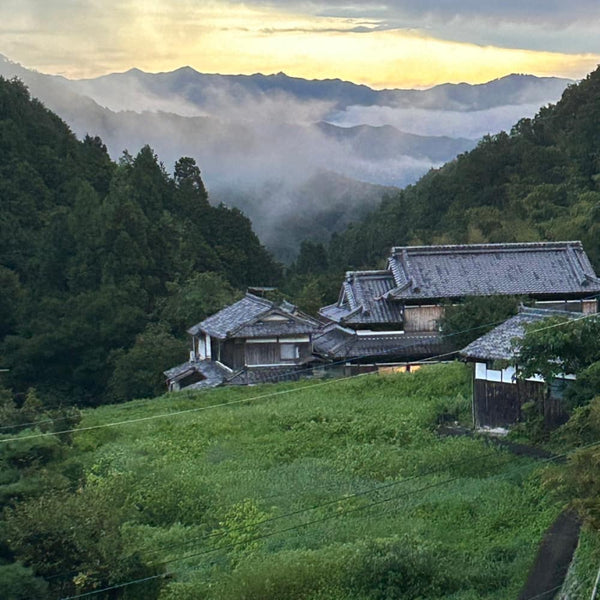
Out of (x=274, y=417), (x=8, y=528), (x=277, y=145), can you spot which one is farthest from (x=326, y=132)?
(x=8, y=528)

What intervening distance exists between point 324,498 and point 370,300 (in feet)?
48.3

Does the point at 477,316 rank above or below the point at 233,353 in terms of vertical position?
above

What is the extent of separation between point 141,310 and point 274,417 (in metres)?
20.0

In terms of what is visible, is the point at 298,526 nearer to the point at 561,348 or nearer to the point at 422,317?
the point at 561,348

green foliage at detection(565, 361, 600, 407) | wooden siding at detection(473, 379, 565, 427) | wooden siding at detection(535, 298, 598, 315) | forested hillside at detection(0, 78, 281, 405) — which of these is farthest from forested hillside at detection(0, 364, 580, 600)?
forested hillside at detection(0, 78, 281, 405)

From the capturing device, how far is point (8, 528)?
1380 cm

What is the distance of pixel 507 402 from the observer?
20.3m

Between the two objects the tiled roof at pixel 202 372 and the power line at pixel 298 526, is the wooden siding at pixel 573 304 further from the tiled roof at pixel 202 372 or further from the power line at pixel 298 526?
the power line at pixel 298 526

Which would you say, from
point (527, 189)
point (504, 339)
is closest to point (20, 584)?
point (504, 339)

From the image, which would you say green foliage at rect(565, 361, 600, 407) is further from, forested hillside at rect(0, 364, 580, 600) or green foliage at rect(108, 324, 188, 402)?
green foliage at rect(108, 324, 188, 402)

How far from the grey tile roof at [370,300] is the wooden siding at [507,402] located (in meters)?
9.79

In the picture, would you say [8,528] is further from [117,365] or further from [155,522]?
[117,365]

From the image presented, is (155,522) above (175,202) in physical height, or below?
below

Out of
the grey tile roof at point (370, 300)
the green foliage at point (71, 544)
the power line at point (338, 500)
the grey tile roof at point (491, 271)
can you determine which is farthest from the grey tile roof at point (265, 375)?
the green foliage at point (71, 544)
